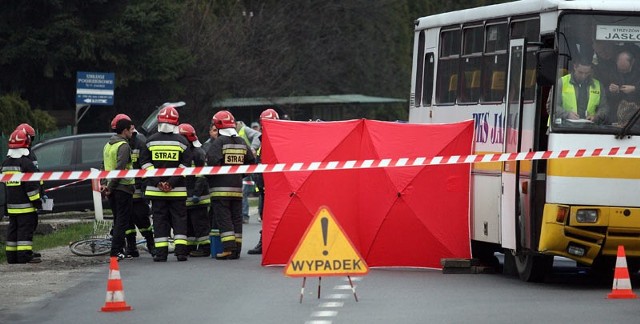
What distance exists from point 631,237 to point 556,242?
751mm

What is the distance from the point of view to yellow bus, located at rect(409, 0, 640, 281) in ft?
52.0

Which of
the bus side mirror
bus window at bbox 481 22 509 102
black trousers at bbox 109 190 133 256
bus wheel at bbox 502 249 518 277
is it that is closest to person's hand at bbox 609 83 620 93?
the bus side mirror

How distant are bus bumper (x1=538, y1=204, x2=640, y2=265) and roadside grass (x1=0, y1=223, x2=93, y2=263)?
894 cm

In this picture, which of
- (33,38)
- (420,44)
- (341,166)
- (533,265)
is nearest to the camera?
(533,265)

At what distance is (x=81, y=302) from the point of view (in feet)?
50.9

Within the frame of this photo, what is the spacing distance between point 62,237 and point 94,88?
1679 centimetres

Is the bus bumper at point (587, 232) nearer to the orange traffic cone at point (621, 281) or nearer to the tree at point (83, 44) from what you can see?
the orange traffic cone at point (621, 281)

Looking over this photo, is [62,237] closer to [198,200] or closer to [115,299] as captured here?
[198,200]

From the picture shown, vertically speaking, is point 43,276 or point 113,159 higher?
point 113,159

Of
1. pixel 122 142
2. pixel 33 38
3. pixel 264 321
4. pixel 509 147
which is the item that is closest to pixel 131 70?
pixel 33 38

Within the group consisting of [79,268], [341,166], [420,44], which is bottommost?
[79,268]

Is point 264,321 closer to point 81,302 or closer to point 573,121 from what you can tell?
point 81,302

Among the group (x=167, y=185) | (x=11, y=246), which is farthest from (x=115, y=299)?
(x=11, y=246)

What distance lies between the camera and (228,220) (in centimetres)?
2039
